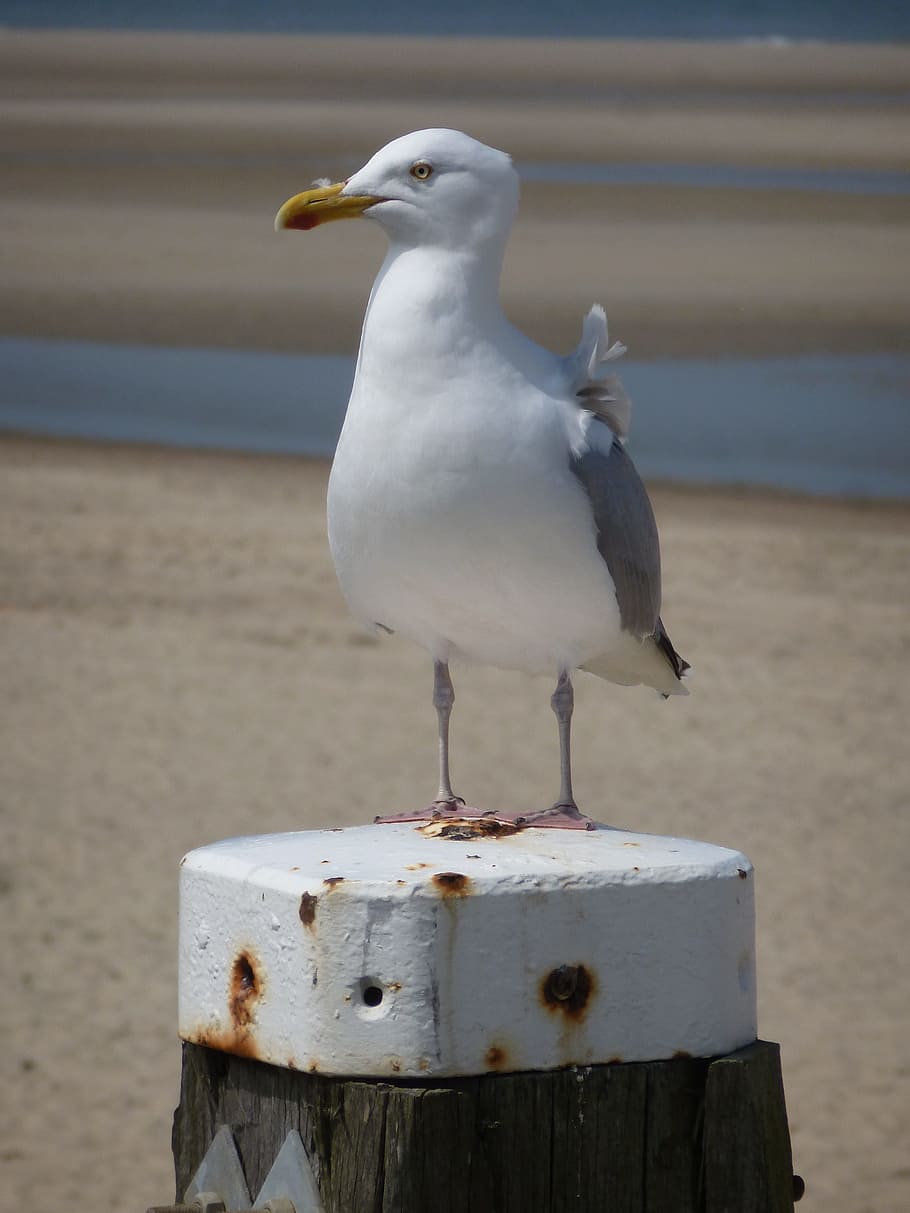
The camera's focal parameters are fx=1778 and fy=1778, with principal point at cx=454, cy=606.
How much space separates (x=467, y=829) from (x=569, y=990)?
40cm

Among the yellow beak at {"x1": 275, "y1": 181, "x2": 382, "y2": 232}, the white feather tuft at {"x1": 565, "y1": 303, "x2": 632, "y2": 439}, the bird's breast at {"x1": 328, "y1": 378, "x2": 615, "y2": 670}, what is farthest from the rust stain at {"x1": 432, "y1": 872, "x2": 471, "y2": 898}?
the yellow beak at {"x1": 275, "y1": 181, "x2": 382, "y2": 232}

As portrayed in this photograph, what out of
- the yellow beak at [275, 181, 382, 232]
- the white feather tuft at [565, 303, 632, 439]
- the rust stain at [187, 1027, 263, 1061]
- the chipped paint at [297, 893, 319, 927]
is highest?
the yellow beak at [275, 181, 382, 232]

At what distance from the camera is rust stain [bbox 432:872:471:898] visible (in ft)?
6.66

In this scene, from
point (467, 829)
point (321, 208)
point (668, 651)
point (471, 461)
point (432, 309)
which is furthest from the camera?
point (668, 651)

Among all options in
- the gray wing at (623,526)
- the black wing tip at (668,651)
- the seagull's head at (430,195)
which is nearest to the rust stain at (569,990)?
the gray wing at (623,526)

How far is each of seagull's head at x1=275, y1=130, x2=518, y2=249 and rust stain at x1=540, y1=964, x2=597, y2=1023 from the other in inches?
49.9

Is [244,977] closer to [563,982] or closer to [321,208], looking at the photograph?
[563,982]

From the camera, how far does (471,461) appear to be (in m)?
2.64

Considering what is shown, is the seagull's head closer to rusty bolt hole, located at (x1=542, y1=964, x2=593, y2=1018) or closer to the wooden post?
the wooden post

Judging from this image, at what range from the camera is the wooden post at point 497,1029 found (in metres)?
2.02

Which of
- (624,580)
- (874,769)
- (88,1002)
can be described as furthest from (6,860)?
(624,580)

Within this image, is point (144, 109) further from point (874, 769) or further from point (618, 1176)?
point (618, 1176)

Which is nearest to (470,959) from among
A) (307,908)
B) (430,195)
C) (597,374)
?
(307,908)

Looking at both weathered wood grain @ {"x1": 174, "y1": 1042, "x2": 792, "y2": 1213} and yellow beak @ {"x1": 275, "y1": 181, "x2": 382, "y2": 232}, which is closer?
weathered wood grain @ {"x1": 174, "y1": 1042, "x2": 792, "y2": 1213}
